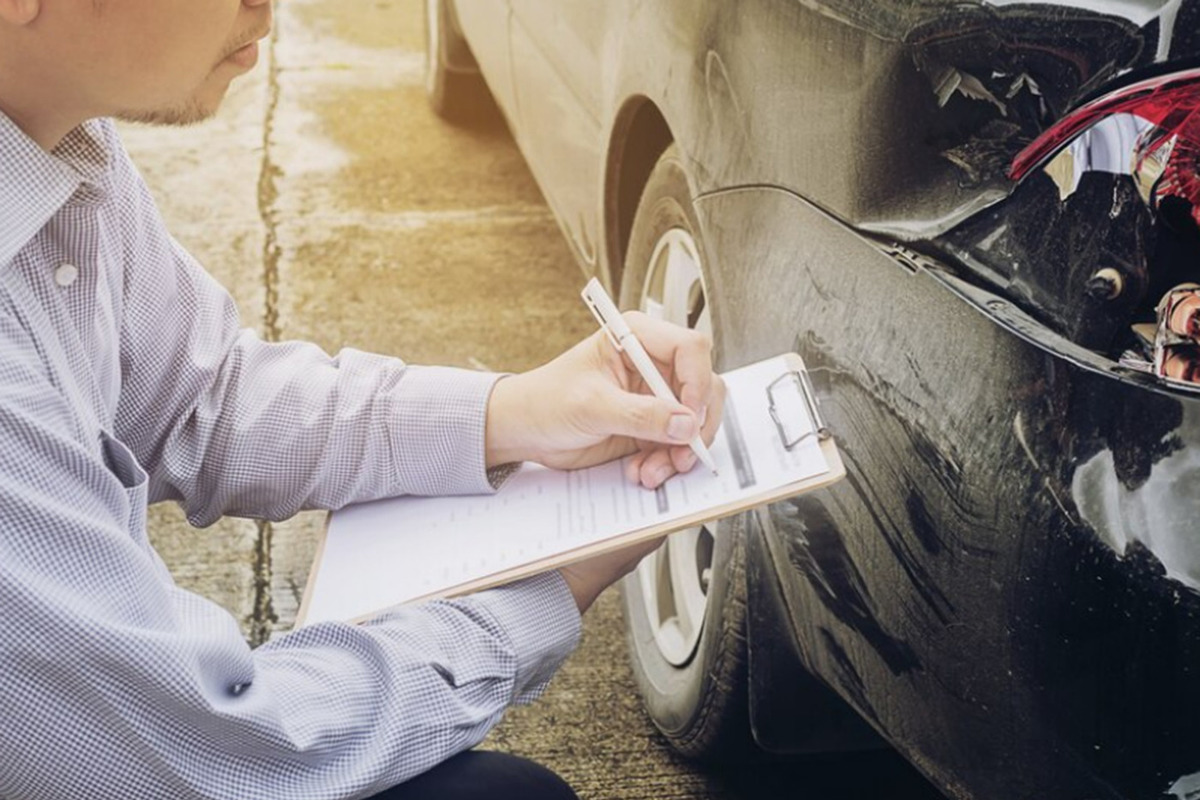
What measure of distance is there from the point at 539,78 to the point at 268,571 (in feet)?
3.98

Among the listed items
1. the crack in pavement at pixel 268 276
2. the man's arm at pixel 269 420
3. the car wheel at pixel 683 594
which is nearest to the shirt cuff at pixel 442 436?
the man's arm at pixel 269 420

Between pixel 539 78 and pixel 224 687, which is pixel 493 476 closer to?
pixel 224 687

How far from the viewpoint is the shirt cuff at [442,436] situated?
1590mm

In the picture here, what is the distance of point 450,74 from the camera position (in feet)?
16.3

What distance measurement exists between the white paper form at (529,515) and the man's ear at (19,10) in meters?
0.64

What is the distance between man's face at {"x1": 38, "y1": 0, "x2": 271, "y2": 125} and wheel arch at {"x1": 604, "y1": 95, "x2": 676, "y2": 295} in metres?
1.03

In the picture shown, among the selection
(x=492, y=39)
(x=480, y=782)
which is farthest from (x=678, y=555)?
(x=492, y=39)

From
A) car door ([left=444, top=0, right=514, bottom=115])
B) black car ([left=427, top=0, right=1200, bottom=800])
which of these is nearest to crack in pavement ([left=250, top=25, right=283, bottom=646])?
car door ([left=444, top=0, right=514, bottom=115])

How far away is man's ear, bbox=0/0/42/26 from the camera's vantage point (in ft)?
3.63

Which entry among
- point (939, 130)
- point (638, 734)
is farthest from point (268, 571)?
point (939, 130)

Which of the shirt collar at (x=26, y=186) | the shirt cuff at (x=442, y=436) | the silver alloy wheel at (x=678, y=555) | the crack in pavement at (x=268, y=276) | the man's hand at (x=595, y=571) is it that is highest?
the shirt collar at (x=26, y=186)

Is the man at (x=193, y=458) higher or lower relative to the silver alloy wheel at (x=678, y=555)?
higher

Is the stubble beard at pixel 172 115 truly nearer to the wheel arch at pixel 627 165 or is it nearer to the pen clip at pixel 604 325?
the pen clip at pixel 604 325

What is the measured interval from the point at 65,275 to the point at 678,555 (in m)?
1.23
